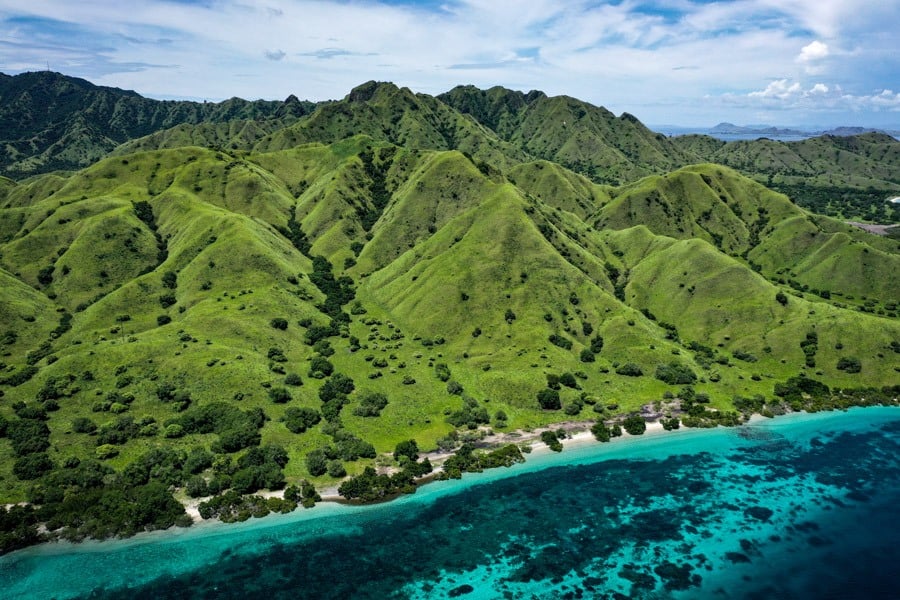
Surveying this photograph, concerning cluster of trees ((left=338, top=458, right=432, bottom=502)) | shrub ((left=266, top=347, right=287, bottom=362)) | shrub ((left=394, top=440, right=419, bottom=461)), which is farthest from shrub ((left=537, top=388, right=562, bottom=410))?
shrub ((left=266, top=347, right=287, bottom=362))

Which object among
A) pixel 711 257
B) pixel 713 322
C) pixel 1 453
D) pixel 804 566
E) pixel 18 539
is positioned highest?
pixel 711 257

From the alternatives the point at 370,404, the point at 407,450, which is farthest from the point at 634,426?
the point at 370,404

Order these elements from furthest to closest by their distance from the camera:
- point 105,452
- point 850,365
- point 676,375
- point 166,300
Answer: point 166,300, point 850,365, point 676,375, point 105,452

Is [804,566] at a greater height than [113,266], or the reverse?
[113,266]

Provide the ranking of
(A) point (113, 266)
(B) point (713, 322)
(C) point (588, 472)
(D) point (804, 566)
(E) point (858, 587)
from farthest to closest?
(A) point (113, 266)
(B) point (713, 322)
(C) point (588, 472)
(D) point (804, 566)
(E) point (858, 587)

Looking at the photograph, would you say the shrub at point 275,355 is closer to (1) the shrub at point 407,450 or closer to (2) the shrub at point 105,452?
(2) the shrub at point 105,452

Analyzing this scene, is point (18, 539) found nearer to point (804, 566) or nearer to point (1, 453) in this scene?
point (1, 453)

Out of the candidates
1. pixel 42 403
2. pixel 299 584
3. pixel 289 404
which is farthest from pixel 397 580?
pixel 42 403

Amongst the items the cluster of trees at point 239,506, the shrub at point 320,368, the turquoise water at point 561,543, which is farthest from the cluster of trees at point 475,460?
the shrub at point 320,368

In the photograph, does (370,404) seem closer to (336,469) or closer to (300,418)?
(300,418)
